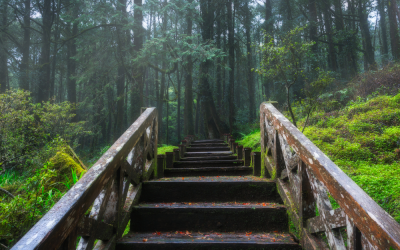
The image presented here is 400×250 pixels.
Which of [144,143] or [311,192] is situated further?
[144,143]

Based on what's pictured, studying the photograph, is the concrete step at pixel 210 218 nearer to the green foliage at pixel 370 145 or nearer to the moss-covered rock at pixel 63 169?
the green foliage at pixel 370 145

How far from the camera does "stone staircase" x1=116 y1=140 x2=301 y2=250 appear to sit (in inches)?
78.7

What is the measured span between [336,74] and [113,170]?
13401mm

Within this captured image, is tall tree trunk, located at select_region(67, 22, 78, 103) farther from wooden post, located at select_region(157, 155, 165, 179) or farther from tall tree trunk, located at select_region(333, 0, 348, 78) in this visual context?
tall tree trunk, located at select_region(333, 0, 348, 78)

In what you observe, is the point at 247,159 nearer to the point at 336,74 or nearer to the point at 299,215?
the point at 299,215

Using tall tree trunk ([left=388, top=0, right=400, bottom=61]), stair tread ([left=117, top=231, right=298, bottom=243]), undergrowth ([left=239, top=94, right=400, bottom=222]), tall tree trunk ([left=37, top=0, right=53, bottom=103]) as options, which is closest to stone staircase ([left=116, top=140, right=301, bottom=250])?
stair tread ([left=117, top=231, right=298, bottom=243])

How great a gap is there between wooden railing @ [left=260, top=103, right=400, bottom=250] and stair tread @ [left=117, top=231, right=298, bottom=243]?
227 millimetres

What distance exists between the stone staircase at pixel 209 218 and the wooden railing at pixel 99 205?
185mm

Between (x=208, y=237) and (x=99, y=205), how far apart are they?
3.61 ft

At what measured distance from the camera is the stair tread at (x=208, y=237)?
2.03 metres

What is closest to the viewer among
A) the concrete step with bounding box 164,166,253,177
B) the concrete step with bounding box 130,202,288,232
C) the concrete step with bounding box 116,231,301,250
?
the concrete step with bounding box 116,231,301,250

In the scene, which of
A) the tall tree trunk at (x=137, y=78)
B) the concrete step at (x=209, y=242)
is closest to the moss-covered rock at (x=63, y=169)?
the concrete step at (x=209, y=242)

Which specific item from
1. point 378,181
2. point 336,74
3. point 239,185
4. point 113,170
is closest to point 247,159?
point 239,185

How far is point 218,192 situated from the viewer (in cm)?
276
